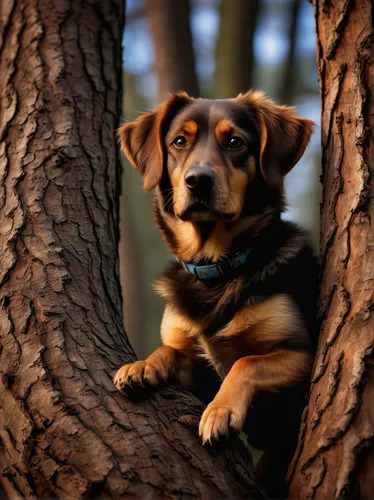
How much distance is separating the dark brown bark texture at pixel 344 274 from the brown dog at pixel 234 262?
337 millimetres

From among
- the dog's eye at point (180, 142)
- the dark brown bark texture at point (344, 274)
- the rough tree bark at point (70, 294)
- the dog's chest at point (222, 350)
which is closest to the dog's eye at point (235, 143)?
the dog's eye at point (180, 142)

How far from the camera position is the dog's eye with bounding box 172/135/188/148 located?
12.9ft

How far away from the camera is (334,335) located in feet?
9.43

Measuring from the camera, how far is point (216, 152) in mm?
3699

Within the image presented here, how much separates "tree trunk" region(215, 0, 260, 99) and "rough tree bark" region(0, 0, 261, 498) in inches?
112

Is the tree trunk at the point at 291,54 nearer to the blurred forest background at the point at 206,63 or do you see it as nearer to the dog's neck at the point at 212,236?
the blurred forest background at the point at 206,63

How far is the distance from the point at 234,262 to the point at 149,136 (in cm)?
114

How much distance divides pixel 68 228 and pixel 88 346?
0.81 metres

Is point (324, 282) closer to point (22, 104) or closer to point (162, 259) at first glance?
point (22, 104)

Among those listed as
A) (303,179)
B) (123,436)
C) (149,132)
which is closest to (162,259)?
(303,179)

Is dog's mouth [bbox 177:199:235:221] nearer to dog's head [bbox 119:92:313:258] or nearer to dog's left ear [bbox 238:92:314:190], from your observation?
dog's head [bbox 119:92:313:258]

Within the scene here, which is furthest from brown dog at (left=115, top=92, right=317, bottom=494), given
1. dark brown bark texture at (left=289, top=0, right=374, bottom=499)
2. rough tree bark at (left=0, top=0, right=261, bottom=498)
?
dark brown bark texture at (left=289, top=0, right=374, bottom=499)

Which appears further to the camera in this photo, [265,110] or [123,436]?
[265,110]

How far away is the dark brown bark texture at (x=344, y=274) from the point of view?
8.39ft
